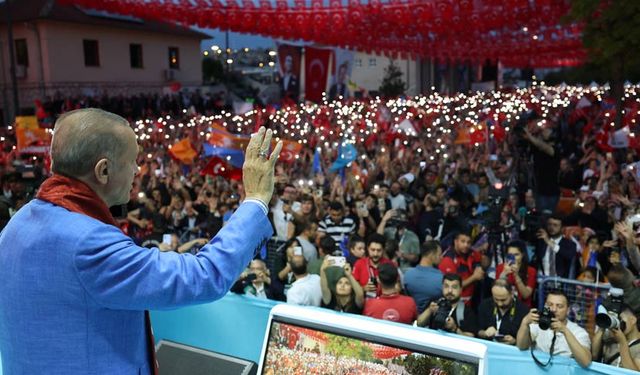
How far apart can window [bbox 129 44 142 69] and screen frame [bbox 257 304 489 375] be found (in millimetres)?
32458

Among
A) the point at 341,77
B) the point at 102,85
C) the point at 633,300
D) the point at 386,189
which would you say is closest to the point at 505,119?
the point at 341,77

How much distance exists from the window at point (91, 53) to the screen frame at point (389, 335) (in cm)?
3032

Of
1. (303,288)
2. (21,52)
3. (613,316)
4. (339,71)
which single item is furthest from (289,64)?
(21,52)

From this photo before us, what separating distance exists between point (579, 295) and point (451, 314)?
164 cm

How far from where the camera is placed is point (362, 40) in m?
20.5

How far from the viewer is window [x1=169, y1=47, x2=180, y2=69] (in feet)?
114

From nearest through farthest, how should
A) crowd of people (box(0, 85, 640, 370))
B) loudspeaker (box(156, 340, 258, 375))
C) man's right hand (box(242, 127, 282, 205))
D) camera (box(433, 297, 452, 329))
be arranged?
1. man's right hand (box(242, 127, 282, 205))
2. loudspeaker (box(156, 340, 258, 375))
3. camera (box(433, 297, 452, 329))
4. crowd of people (box(0, 85, 640, 370))

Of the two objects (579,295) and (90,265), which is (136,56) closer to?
(579,295)

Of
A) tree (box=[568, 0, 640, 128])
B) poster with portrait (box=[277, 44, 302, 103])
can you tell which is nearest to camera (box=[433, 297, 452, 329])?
tree (box=[568, 0, 640, 128])

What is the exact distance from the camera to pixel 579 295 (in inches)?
222

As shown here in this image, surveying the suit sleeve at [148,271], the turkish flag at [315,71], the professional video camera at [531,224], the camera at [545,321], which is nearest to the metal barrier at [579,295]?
the camera at [545,321]

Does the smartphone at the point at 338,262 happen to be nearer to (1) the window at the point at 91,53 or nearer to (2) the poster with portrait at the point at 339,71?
(2) the poster with portrait at the point at 339,71

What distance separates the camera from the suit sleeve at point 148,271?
147cm

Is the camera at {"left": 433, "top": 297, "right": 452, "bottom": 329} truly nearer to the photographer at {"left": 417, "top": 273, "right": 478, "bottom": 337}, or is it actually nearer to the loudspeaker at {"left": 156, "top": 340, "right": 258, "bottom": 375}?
the photographer at {"left": 417, "top": 273, "right": 478, "bottom": 337}
